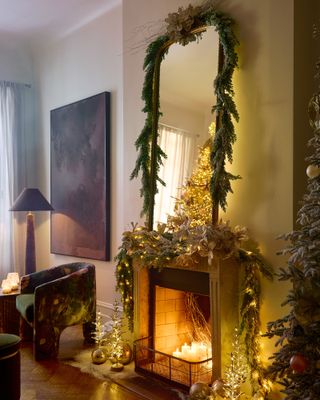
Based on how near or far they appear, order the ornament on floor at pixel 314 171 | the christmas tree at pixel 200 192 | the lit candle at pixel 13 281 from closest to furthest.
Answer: the ornament on floor at pixel 314 171 < the christmas tree at pixel 200 192 < the lit candle at pixel 13 281

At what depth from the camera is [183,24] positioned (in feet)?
10.5

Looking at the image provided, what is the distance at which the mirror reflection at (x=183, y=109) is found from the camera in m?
3.14

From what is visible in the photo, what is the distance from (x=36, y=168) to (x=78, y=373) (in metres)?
3.14

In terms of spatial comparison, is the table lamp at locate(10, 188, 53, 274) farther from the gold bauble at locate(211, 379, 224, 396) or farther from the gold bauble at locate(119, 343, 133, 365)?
the gold bauble at locate(211, 379, 224, 396)

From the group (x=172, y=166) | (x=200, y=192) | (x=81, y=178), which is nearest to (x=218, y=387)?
(x=200, y=192)

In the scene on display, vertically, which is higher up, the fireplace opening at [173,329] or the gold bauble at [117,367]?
the fireplace opening at [173,329]

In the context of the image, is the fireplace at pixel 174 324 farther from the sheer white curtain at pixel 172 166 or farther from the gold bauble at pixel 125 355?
the sheer white curtain at pixel 172 166

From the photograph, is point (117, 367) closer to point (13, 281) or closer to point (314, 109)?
point (13, 281)

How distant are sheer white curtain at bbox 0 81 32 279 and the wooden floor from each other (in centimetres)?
204

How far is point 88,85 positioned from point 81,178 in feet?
3.46

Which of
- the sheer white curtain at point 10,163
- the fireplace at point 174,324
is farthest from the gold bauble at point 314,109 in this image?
the sheer white curtain at point 10,163

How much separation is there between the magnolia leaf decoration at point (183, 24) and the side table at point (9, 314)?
113 inches

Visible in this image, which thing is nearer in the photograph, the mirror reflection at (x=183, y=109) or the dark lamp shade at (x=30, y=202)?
the mirror reflection at (x=183, y=109)

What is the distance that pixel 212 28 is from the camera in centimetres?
310
